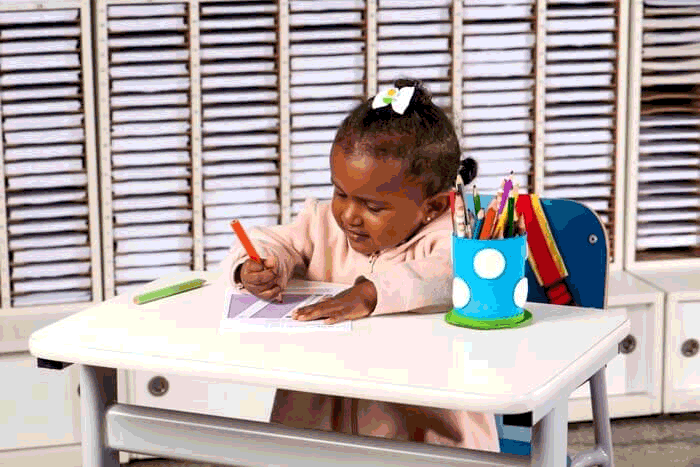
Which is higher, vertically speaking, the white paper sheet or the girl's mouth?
the girl's mouth

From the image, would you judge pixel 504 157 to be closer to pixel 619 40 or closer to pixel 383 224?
pixel 619 40

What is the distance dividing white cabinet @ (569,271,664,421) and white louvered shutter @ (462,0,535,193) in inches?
16.7

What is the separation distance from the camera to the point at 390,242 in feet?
6.14

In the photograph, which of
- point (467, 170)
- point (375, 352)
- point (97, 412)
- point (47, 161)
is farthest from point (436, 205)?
point (47, 161)

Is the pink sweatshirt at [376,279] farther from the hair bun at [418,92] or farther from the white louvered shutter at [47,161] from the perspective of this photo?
the white louvered shutter at [47,161]

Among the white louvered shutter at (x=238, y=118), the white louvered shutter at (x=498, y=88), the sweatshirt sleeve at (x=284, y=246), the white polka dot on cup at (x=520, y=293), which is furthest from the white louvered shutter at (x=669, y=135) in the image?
the white polka dot on cup at (x=520, y=293)

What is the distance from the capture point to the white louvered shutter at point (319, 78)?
3041mm

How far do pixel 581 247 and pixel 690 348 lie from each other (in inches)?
57.1

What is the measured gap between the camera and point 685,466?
298cm

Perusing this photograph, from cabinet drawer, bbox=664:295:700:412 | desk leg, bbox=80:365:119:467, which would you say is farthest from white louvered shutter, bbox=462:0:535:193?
desk leg, bbox=80:365:119:467

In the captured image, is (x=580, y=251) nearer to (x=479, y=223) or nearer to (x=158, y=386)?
(x=479, y=223)

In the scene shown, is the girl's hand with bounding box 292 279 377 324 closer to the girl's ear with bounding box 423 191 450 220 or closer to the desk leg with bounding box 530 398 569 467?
the girl's ear with bounding box 423 191 450 220

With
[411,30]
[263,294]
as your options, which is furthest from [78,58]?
[263,294]

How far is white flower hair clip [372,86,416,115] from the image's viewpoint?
183cm
